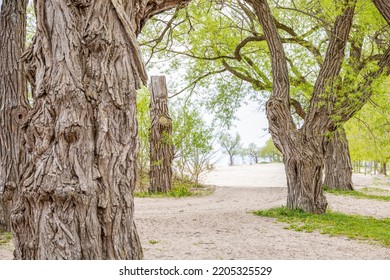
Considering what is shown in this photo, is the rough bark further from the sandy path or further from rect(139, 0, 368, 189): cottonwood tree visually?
rect(139, 0, 368, 189): cottonwood tree

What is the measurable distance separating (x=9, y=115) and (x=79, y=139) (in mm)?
2869

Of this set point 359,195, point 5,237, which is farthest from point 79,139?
point 359,195

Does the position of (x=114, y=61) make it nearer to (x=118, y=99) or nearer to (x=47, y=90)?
(x=118, y=99)

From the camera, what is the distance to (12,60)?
16.3 ft

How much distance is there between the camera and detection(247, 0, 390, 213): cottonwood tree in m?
6.40

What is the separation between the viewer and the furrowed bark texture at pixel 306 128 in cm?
648

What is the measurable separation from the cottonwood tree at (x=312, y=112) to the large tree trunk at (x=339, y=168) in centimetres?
499

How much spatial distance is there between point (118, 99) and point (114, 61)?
9.9 inches

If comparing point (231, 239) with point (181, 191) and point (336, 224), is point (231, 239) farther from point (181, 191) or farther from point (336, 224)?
point (181, 191)

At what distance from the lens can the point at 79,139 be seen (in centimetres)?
251

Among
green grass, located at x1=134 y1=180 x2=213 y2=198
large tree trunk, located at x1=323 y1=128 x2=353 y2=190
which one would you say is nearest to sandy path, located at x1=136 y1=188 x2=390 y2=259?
green grass, located at x1=134 y1=180 x2=213 y2=198

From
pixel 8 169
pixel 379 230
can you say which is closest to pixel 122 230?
pixel 8 169
